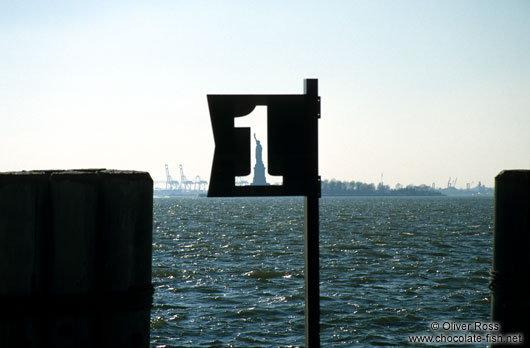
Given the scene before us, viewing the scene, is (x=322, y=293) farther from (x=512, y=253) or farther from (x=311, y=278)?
(x=512, y=253)

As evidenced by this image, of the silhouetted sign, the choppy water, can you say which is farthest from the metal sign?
the choppy water

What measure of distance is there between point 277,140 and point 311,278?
119cm

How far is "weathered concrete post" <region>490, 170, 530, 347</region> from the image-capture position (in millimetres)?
3746

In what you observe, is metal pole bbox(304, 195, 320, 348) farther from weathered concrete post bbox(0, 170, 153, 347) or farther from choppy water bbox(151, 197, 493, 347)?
choppy water bbox(151, 197, 493, 347)

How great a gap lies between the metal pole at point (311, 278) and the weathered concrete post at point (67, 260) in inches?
70.0

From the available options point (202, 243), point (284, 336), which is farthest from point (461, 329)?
point (202, 243)

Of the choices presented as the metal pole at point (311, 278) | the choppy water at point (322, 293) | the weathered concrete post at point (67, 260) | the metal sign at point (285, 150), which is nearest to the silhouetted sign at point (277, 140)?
the metal sign at point (285, 150)

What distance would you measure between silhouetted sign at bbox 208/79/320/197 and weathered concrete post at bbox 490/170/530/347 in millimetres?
1586

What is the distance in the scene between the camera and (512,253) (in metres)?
3.80

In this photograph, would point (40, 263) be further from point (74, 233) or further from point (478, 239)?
point (478, 239)

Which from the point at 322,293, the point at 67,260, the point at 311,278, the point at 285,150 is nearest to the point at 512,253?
the point at 311,278

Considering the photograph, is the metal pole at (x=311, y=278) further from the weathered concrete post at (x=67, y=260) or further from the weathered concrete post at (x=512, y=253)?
the weathered concrete post at (x=67, y=260)

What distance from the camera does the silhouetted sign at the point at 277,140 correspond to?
16.0 feet

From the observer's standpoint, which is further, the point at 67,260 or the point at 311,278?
the point at 311,278
